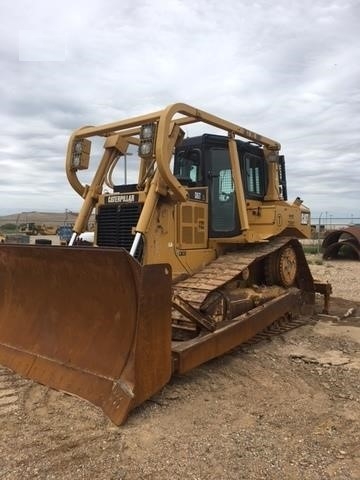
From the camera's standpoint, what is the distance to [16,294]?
5379 mm

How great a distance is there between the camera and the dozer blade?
3.99 meters

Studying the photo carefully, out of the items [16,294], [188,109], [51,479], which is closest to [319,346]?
[188,109]

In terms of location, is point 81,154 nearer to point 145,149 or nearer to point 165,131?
point 145,149

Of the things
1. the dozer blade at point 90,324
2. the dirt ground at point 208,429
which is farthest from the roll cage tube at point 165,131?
the dirt ground at point 208,429

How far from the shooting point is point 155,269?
4.11 m

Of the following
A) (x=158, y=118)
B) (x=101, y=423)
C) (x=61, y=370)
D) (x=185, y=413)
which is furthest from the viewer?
(x=158, y=118)

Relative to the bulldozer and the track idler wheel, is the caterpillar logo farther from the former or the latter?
the track idler wheel

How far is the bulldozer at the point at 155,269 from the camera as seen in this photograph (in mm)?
4137

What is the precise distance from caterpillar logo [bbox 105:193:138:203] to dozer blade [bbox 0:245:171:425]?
140 cm

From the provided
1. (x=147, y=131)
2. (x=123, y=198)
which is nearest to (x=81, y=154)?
(x=123, y=198)

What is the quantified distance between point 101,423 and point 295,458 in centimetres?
149

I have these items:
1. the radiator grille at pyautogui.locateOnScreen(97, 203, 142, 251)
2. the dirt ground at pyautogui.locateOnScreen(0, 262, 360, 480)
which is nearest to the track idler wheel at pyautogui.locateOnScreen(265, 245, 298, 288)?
the dirt ground at pyautogui.locateOnScreen(0, 262, 360, 480)

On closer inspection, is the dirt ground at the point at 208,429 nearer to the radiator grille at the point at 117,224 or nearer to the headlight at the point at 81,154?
the radiator grille at the point at 117,224

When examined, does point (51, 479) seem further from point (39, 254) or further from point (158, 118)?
point (158, 118)
